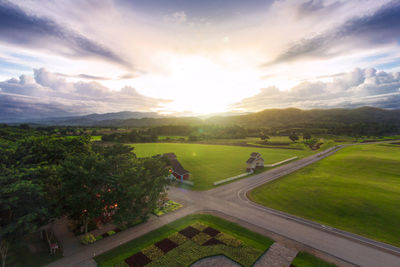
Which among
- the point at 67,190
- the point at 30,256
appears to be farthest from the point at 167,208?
the point at 30,256

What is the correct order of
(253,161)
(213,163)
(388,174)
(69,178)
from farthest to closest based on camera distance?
(213,163), (253,161), (388,174), (69,178)

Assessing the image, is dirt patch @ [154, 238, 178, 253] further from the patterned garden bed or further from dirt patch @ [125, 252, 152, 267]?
dirt patch @ [125, 252, 152, 267]

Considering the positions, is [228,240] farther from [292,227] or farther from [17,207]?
[17,207]

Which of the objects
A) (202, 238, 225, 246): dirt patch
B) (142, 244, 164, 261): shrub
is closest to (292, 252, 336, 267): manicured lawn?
(202, 238, 225, 246): dirt patch

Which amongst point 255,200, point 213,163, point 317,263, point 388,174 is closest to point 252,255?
point 317,263

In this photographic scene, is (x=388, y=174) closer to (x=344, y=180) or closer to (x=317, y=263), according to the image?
(x=344, y=180)

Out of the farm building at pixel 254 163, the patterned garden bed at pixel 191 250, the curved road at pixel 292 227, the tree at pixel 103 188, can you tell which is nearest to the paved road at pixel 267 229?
the curved road at pixel 292 227

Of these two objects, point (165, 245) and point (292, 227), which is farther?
point (292, 227)
